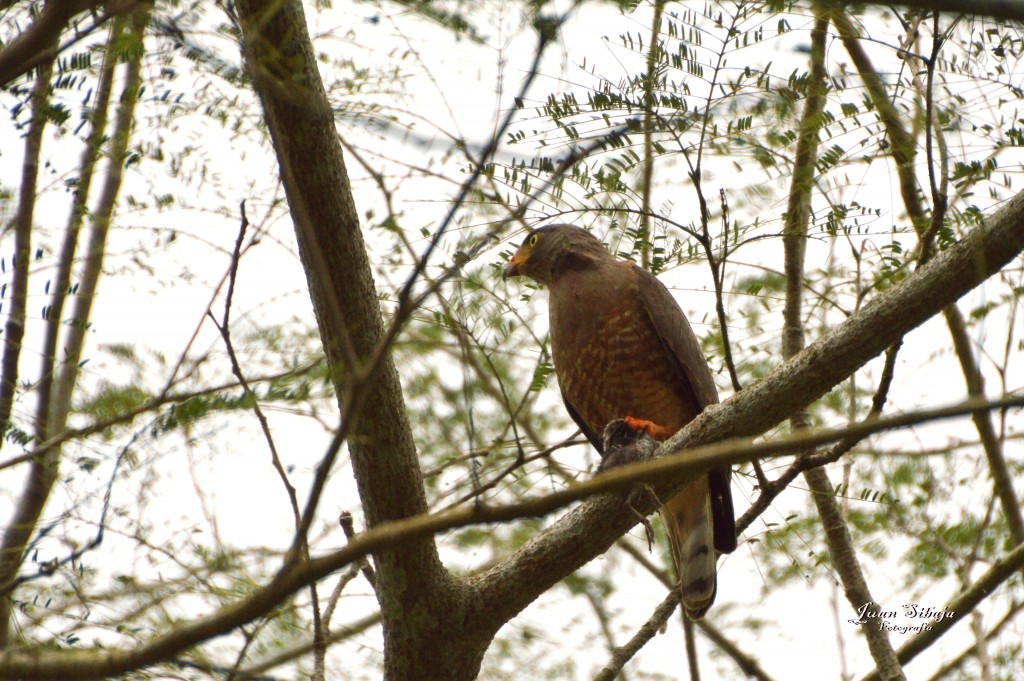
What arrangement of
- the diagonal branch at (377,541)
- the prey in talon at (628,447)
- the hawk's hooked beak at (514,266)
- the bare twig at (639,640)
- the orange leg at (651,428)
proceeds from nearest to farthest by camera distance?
the diagonal branch at (377,541)
the prey in talon at (628,447)
the bare twig at (639,640)
the orange leg at (651,428)
the hawk's hooked beak at (514,266)

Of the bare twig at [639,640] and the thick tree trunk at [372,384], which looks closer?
the thick tree trunk at [372,384]

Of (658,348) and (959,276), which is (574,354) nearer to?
(658,348)

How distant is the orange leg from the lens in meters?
4.95

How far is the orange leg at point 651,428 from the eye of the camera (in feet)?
16.3

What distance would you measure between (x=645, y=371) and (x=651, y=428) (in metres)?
0.42

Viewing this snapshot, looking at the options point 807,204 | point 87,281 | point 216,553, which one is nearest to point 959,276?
point 807,204

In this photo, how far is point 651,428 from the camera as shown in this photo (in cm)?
526

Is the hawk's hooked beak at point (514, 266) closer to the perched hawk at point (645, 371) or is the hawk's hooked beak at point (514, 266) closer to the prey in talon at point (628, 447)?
the perched hawk at point (645, 371)

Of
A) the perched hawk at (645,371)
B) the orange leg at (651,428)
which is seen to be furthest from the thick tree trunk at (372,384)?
the perched hawk at (645,371)

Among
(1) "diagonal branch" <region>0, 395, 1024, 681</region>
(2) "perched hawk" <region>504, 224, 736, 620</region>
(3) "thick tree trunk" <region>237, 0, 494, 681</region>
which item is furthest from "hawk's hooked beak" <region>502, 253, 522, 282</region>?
(1) "diagonal branch" <region>0, 395, 1024, 681</region>

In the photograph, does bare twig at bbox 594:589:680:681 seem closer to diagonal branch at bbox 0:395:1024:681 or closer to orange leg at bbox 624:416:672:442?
orange leg at bbox 624:416:672:442

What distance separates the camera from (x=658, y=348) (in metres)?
5.56

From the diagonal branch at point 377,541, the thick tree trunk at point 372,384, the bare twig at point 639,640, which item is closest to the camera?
the diagonal branch at point 377,541

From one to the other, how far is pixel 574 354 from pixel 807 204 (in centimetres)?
168
